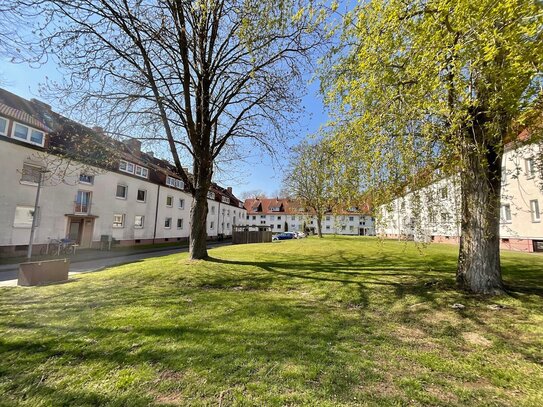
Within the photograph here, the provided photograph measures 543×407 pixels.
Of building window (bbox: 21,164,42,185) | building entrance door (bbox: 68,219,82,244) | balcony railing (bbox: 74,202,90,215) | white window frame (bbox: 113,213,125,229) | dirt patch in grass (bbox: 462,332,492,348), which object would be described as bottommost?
dirt patch in grass (bbox: 462,332,492,348)

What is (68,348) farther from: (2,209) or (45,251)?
(45,251)

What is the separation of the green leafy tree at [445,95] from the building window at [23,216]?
73.2 feet

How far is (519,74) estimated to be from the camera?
393 cm

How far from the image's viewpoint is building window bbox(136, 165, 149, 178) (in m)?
29.4

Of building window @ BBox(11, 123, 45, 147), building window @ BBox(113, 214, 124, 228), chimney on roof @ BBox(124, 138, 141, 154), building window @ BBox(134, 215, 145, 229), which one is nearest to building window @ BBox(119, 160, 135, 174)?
building window @ BBox(113, 214, 124, 228)

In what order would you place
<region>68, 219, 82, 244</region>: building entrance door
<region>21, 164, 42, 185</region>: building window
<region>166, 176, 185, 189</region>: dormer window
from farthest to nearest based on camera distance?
<region>166, 176, 185, 189</region>: dormer window < <region>68, 219, 82, 244</region>: building entrance door < <region>21, 164, 42, 185</region>: building window

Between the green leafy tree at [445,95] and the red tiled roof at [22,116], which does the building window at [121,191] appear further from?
the green leafy tree at [445,95]

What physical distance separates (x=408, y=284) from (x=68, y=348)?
25.7 ft

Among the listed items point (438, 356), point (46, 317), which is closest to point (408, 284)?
point (438, 356)

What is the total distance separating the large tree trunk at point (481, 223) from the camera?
6.04 meters

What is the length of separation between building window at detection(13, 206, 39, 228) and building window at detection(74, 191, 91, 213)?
11.1 ft

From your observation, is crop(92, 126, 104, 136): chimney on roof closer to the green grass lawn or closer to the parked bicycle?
the green grass lawn

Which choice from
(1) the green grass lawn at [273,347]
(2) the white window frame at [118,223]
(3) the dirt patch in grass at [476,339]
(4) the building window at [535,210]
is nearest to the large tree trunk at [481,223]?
(1) the green grass lawn at [273,347]

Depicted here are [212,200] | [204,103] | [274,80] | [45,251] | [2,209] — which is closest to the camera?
[274,80]
